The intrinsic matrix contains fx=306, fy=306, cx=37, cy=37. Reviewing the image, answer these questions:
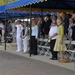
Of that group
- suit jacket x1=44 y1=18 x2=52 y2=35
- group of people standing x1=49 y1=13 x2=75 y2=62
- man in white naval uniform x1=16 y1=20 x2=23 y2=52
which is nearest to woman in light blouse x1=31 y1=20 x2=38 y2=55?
suit jacket x1=44 y1=18 x2=52 y2=35

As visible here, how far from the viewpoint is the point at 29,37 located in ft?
56.4

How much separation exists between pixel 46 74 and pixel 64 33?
3.76 m

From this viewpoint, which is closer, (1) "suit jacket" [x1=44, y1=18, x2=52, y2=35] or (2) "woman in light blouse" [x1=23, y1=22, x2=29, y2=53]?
(1) "suit jacket" [x1=44, y1=18, x2=52, y2=35]

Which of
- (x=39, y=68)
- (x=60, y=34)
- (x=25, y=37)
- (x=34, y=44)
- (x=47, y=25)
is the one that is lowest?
(x=39, y=68)

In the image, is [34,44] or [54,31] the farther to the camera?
[34,44]

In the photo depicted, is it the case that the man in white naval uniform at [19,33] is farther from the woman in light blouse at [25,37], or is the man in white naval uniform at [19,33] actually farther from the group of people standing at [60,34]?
the group of people standing at [60,34]

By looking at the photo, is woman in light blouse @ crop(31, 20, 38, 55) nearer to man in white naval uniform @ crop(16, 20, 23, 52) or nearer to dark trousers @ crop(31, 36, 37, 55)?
dark trousers @ crop(31, 36, 37, 55)

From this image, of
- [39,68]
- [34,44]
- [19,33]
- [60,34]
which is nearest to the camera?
[39,68]

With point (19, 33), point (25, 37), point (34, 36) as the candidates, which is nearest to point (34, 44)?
point (34, 36)

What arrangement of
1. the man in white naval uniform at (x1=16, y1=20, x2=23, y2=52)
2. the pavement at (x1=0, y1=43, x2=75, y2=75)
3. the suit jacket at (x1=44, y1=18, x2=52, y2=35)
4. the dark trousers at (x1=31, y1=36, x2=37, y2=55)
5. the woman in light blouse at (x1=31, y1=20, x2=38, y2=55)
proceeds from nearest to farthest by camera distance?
the pavement at (x1=0, y1=43, x2=75, y2=75)
the suit jacket at (x1=44, y1=18, x2=52, y2=35)
the woman in light blouse at (x1=31, y1=20, x2=38, y2=55)
the dark trousers at (x1=31, y1=36, x2=37, y2=55)
the man in white naval uniform at (x1=16, y1=20, x2=23, y2=52)

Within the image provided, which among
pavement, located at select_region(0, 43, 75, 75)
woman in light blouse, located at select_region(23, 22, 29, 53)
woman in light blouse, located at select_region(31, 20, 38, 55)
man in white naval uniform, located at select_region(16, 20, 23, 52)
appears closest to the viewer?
pavement, located at select_region(0, 43, 75, 75)

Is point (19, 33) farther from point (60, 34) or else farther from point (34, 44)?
point (60, 34)

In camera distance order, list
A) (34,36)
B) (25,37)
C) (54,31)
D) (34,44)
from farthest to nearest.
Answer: (25,37)
(34,44)
(34,36)
(54,31)

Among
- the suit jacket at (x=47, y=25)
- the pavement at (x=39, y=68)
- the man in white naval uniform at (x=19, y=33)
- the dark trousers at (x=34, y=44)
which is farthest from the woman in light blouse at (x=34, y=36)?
the pavement at (x=39, y=68)
